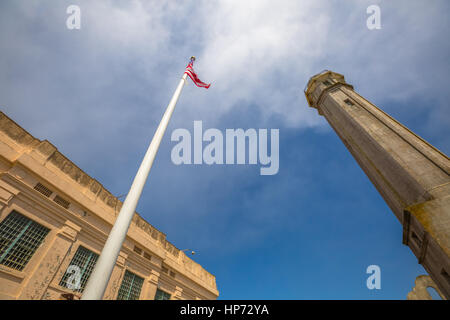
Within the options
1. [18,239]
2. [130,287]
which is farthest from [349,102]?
[18,239]

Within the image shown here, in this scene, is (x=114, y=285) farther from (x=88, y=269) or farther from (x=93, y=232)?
(x=93, y=232)

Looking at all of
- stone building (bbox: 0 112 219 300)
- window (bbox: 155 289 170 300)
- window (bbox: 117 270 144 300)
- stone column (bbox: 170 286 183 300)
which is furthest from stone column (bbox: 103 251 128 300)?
stone column (bbox: 170 286 183 300)

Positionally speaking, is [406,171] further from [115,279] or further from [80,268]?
[80,268]

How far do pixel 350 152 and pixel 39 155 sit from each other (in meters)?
23.5

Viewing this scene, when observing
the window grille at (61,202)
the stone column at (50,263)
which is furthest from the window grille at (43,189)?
the stone column at (50,263)

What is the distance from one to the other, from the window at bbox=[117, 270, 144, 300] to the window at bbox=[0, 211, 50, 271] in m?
A: 5.69

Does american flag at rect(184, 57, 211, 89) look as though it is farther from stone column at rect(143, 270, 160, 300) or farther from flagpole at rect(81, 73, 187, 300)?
stone column at rect(143, 270, 160, 300)

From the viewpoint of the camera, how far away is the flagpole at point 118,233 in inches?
173

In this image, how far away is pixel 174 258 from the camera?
18.9 metres

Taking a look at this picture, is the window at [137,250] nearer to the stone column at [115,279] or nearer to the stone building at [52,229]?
the stone building at [52,229]

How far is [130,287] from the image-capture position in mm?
14500

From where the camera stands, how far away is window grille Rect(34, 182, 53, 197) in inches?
450

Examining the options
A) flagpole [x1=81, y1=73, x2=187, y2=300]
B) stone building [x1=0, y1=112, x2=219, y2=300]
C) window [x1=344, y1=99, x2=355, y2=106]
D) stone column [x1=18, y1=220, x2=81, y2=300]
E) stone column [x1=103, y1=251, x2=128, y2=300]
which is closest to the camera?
flagpole [x1=81, y1=73, x2=187, y2=300]
